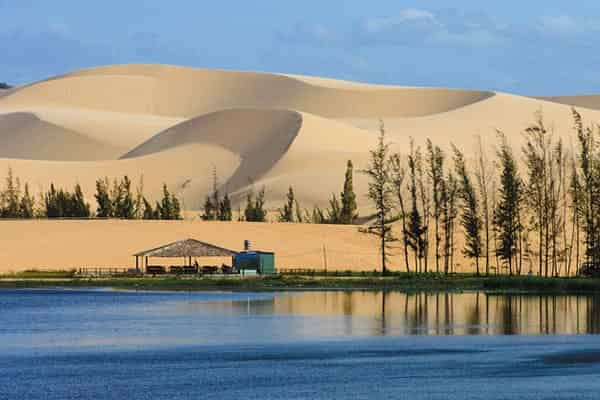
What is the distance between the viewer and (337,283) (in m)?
75.2

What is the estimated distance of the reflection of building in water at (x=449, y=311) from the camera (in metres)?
50.2

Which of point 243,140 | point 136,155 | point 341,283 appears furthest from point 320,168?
point 341,283

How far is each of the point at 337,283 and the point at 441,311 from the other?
17.1 meters

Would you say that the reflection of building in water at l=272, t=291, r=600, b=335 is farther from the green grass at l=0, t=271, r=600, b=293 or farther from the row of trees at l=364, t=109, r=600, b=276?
the row of trees at l=364, t=109, r=600, b=276

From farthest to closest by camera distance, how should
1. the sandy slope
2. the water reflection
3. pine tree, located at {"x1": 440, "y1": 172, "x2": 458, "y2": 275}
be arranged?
the sandy slope, pine tree, located at {"x1": 440, "y1": 172, "x2": 458, "y2": 275}, the water reflection

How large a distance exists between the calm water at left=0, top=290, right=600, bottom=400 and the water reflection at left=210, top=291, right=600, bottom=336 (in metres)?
0.07

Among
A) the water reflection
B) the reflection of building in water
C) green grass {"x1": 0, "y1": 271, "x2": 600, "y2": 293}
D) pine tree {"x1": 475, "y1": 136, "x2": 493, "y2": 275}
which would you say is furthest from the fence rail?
pine tree {"x1": 475, "y1": 136, "x2": 493, "y2": 275}

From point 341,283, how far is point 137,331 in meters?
Result: 26.7

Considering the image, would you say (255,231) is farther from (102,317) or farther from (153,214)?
(102,317)

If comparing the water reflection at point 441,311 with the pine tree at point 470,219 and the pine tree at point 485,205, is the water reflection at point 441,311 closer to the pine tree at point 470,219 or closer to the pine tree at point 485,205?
the pine tree at point 470,219

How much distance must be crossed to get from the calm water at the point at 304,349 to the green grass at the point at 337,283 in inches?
213

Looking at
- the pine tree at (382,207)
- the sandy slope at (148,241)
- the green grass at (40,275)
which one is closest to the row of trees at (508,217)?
the pine tree at (382,207)

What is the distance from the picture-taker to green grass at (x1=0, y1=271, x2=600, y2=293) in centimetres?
7081

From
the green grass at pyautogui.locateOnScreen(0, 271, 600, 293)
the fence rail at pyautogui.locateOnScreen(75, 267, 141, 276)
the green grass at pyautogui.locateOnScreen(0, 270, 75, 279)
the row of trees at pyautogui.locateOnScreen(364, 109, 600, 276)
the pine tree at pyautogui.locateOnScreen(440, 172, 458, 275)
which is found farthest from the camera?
the fence rail at pyautogui.locateOnScreen(75, 267, 141, 276)
